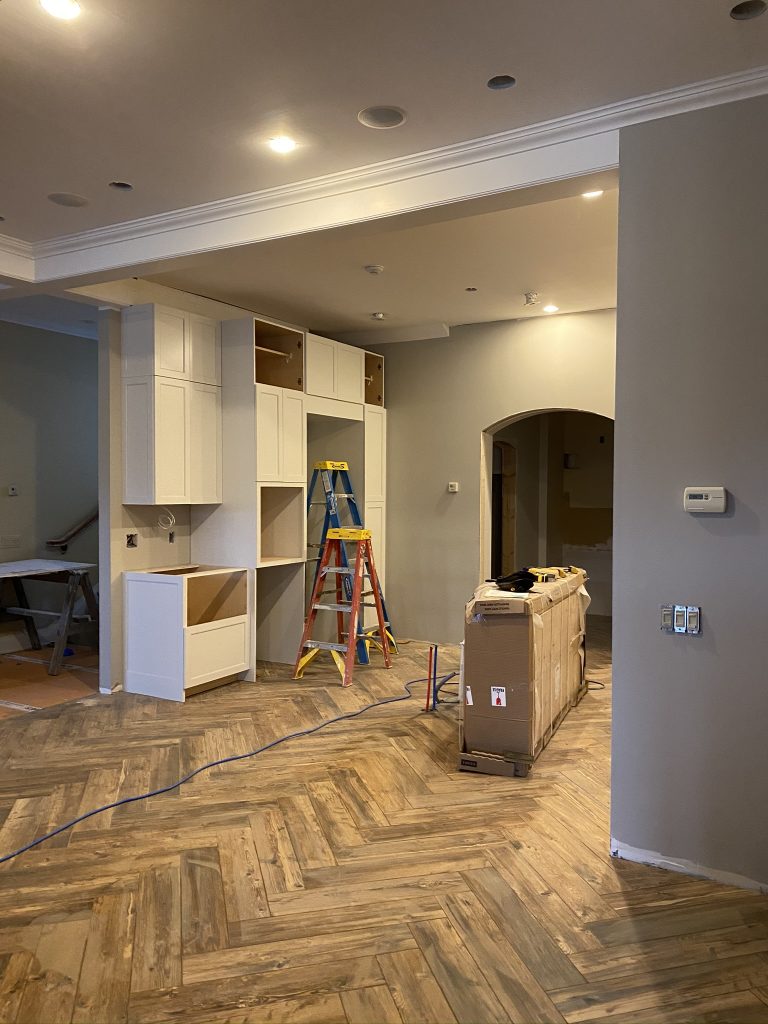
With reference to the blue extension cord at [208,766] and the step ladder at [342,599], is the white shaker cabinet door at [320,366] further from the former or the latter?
the blue extension cord at [208,766]

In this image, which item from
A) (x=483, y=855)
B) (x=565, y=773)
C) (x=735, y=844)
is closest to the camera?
(x=735, y=844)

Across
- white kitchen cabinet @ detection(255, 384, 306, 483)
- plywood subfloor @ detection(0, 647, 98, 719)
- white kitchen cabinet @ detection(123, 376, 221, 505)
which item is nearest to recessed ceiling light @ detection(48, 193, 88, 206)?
white kitchen cabinet @ detection(123, 376, 221, 505)

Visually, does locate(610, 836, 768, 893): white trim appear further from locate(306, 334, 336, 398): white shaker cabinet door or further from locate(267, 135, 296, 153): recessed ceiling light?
locate(306, 334, 336, 398): white shaker cabinet door

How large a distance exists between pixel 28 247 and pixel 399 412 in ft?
11.3

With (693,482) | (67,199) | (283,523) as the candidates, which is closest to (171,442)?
(283,523)

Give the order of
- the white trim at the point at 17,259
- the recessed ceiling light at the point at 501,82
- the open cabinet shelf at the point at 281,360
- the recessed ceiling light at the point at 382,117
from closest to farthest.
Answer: the recessed ceiling light at the point at 501,82
the recessed ceiling light at the point at 382,117
the white trim at the point at 17,259
the open cabinet shelf at the point at 281,360

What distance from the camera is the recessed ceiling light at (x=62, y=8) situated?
222cm

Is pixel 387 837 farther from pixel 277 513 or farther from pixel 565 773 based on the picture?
pixel 277 513

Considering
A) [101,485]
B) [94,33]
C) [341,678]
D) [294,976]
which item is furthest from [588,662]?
[94,33]

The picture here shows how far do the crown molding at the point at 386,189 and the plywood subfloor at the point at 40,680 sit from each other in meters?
2.72

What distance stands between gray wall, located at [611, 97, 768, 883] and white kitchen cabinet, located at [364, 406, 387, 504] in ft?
13.1

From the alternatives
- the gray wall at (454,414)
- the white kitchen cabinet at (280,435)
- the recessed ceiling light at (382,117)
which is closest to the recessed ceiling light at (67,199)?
the recessed ceiling light at (382,117)

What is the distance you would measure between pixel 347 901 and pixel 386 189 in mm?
2876

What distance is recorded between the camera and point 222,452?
220 inches
